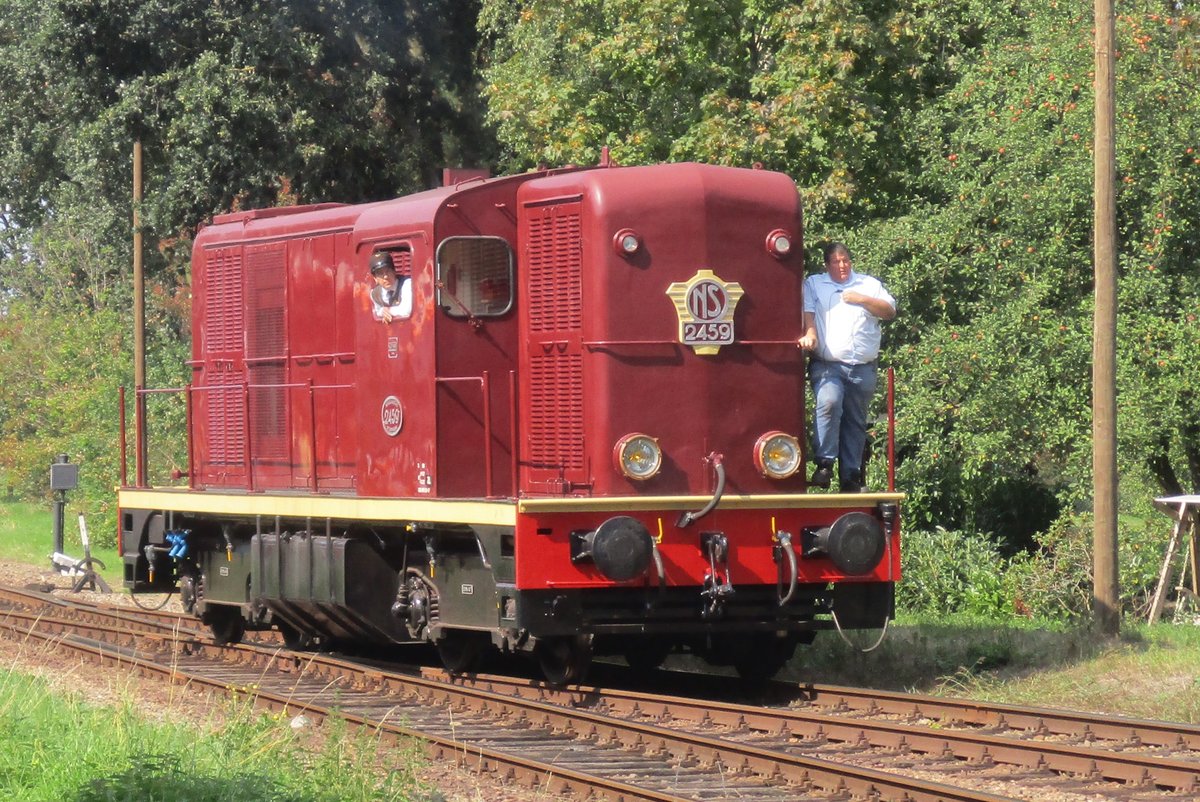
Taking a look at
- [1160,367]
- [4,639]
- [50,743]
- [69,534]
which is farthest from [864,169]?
[69,534]

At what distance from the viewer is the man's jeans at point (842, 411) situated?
10.8 m

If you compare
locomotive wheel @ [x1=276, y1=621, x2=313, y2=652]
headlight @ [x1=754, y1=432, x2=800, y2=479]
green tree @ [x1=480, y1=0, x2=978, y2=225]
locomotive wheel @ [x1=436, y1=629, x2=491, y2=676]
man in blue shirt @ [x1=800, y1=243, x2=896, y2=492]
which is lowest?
locomotive wheel @ [x1=276, y1=621, x2=313, y2=652]

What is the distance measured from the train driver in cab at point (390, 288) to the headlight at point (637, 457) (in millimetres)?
1859

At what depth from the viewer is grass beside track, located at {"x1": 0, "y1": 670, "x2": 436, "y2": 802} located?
6965 millimetres

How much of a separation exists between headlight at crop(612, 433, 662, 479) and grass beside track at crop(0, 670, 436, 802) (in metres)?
2.35

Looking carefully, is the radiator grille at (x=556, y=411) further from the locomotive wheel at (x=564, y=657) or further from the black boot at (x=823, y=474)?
the black boot at (x=823, y=474)

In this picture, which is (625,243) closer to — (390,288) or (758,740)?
(390,288)

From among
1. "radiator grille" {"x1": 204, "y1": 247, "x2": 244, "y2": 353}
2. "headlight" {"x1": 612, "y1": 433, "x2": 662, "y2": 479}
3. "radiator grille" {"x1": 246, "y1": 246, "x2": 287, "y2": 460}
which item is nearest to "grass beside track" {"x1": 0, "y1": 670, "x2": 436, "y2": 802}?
"headlight" {"x1": 612, "y1": 433, "x2": 662, "y2": 479}

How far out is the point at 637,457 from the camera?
10.2 metres

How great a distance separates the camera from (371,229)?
1151 cm

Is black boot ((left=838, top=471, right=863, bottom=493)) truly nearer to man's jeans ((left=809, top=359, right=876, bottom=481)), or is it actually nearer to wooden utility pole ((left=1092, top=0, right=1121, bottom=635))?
man's jeans ((left=809, top=359, right=876, bottom=481))

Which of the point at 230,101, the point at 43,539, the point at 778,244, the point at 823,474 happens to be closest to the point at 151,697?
the point at 823,474

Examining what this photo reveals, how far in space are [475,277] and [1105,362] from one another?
4.97 meters

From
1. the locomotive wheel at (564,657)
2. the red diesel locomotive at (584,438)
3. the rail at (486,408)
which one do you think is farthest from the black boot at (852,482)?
the rail at (486,408)
